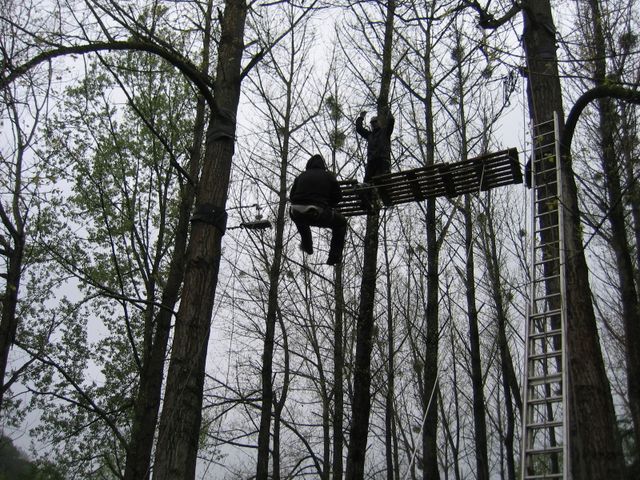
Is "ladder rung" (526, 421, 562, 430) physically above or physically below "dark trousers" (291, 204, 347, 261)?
below

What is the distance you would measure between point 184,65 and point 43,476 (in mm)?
14611

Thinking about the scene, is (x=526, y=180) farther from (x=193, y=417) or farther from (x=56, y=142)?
(x=56, y=142)

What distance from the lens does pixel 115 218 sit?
12.1 meters

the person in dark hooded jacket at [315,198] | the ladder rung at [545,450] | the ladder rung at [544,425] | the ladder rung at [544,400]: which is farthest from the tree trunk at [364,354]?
the ladder rung at [545,450]

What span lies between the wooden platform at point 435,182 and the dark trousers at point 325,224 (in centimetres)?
62

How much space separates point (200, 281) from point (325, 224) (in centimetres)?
265

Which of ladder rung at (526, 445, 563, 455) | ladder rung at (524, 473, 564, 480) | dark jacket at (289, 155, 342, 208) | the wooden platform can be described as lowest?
ladder rung at (524, 473, 564, 480)

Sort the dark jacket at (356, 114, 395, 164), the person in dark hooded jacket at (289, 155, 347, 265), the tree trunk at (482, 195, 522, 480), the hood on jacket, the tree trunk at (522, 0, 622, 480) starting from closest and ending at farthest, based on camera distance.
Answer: the tree trunk at (522, 0, 622, 480) → the person in dark hooded jacket at (289, 155, 347, 265) → the hood on jacket → the dark jacket at (356, 114, 395, 164) → the tree trunk at (482, 195, 522, 480)

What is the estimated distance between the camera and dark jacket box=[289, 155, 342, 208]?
267 inches

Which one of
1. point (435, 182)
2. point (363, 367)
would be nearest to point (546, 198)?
point (435, 182)

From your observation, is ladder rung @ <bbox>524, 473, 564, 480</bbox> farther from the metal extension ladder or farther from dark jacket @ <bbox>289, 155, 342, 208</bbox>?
dark jacket @ <bbox>289, 155, 342, 208</bbox>

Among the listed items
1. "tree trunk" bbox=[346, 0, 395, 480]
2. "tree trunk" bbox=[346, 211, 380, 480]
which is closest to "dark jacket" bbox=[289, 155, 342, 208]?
"tree trunk" bbox=[346, 0, 395, 480]

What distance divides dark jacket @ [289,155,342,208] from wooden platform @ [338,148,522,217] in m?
0.63

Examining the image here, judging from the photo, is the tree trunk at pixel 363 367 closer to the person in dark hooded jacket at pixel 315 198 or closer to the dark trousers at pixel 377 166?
the dark trousers at pixel 377 166
